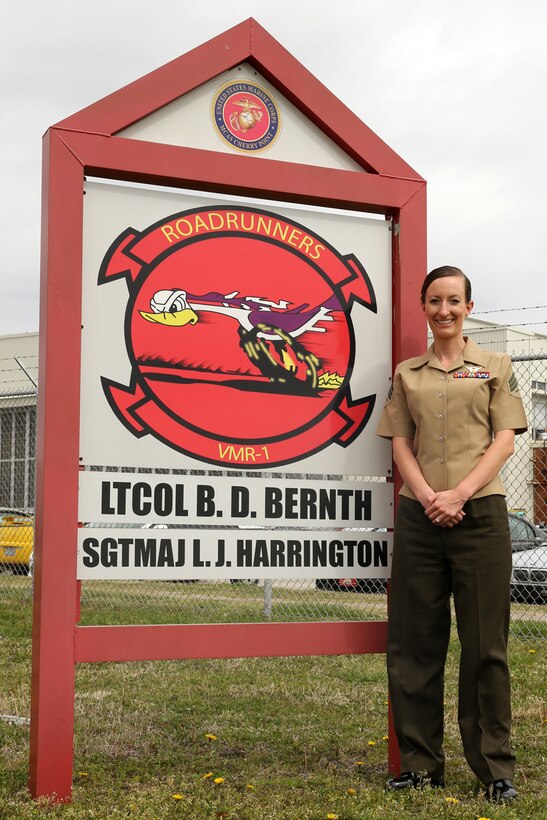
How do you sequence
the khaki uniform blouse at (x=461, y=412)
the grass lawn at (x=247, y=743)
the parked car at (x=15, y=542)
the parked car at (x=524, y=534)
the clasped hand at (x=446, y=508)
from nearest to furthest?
1. the grass lawn at (x=247, y=743)
2. the clasped hand at (x=446, y=508)
3. the khaki uniform blouse at (x=461, y=412)
4. the parked car at (x=524, y=534)
5. the parked car at (x=15, y=542)

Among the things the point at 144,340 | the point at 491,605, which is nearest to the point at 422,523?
the point at 491,605

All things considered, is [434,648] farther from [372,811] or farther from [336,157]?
[336,157]

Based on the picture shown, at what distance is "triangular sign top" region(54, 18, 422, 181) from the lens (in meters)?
4.11

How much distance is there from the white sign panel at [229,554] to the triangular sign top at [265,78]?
5.43 feet

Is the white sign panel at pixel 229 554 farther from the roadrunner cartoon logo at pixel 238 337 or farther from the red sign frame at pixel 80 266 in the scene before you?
the roadrunner cartoon logo at pixel 238 337

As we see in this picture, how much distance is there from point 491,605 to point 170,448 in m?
1.44

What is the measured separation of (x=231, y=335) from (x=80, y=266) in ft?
2.27

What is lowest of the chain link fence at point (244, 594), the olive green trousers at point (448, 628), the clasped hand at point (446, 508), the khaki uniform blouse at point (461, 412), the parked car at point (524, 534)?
the chain link fence at point (244, 594)

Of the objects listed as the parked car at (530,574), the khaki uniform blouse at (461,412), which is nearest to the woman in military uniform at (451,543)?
the khaki uniform blouse at (461,412)

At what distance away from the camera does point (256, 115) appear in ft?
14.4

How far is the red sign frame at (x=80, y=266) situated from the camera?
3.85 meters

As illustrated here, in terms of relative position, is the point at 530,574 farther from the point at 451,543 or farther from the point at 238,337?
the point at 238,337

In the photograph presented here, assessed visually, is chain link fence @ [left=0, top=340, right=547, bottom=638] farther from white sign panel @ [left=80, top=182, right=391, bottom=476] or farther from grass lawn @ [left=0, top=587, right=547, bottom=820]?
white sign panel @ [left=80, top=182, right=391, bottom=476]

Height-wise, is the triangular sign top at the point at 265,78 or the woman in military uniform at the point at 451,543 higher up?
the triangular sign top at the point at 265,78
